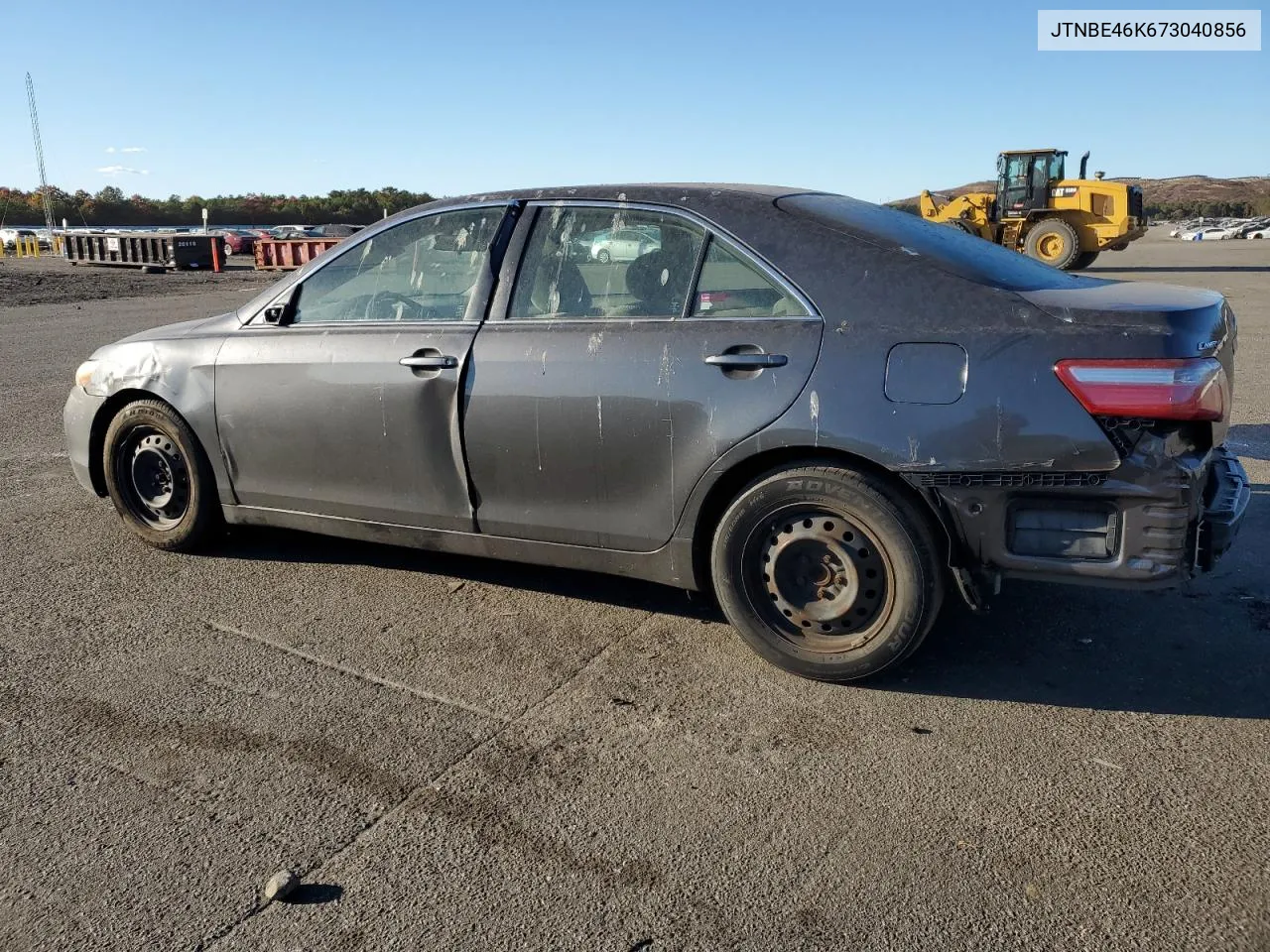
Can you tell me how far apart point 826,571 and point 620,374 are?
101 centimetres

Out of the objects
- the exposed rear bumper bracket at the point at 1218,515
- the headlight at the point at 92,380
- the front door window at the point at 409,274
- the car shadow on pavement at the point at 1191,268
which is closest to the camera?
Result: the exposed rear bumper bracket at the point at 1218,515

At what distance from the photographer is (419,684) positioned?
3.57 metres

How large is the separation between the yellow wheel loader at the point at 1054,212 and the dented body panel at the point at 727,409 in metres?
24.7

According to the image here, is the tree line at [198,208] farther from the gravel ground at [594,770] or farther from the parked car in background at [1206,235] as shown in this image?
the gravel ground at [594,770]

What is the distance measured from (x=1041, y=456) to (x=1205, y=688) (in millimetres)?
1100

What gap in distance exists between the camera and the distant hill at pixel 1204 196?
372 ft

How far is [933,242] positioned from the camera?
3.65 m

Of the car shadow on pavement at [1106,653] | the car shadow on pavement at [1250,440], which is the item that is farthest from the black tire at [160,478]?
the car shadow on pavement at [1250,440]

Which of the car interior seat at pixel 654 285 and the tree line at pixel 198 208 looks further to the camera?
the tree line at pixel 198 208

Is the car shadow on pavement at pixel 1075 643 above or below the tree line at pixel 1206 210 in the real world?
Result: below

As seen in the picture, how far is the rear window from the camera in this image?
344 cm

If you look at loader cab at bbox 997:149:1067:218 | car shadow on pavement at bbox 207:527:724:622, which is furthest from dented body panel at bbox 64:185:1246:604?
loader cab at bbox 997:149:1067:218

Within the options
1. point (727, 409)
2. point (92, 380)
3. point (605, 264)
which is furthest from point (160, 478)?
point (727, 409)

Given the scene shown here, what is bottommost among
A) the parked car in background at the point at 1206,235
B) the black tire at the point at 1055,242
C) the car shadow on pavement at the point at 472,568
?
the car shadow on pavement at the point at 472,568
